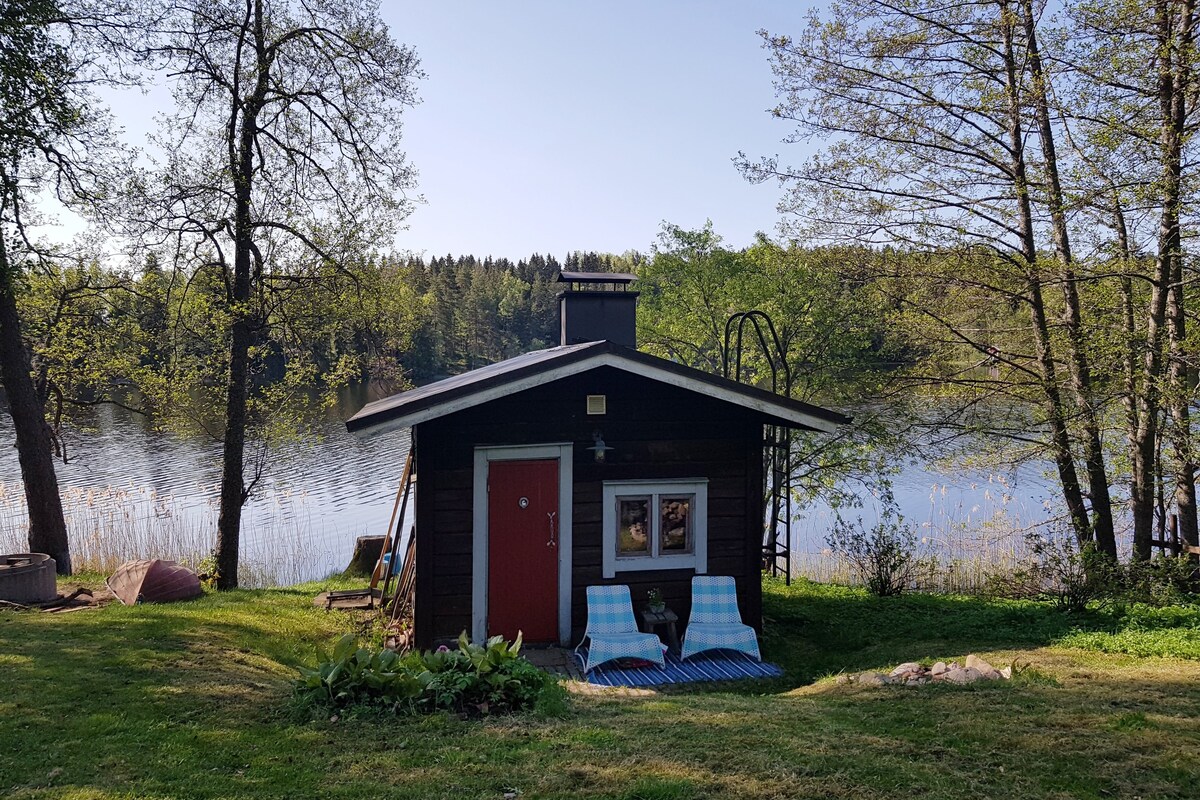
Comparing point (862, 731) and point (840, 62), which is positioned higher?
point (840, 62)

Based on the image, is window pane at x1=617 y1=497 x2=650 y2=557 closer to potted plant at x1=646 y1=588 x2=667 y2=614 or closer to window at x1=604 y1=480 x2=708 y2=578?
window at x1=604 y1=480 x2=708 y2=578

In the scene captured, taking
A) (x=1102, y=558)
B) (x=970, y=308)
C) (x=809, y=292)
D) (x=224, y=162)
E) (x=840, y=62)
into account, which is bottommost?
(x=1102, y=558)

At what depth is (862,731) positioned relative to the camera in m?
5.10

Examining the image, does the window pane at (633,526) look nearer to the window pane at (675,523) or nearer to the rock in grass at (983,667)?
the window pane at (675,523)

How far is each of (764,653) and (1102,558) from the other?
4487mm

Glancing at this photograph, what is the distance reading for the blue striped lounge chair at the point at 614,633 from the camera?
8.12 m

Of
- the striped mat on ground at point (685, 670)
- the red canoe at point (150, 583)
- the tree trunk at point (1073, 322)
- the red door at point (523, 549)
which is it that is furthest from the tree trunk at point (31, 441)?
the tree trunk at point (1073, 322)

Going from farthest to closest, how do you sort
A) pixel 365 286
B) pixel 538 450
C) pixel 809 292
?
pixel 809 292 < pixel 365 286 < pixel 538 450

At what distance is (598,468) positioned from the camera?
347 inches

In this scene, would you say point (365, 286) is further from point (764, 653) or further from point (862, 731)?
point (862, 731)

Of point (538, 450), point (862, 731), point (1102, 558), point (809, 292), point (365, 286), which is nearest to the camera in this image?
point (862, 731)

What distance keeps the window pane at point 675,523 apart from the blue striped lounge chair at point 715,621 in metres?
0.42

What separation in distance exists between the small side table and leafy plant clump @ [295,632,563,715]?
2.78m

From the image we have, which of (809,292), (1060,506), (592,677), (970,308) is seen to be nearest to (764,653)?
(592,677)
